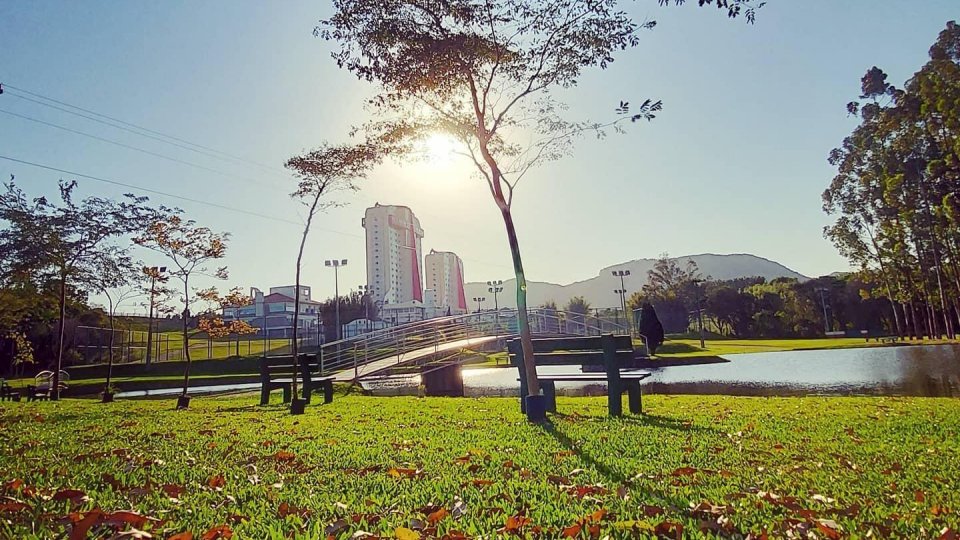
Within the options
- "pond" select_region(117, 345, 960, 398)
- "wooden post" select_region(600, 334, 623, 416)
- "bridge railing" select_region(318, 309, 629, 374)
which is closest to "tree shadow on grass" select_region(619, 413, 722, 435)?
"wooden post" select_region(600, 334, 623, 416)

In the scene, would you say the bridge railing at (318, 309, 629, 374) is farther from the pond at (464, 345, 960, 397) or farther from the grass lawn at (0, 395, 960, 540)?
the grass lawn at (0, 395, 960, 540)

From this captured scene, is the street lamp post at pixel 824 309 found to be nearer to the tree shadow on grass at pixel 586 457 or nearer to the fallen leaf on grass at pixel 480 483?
the tree shadow on grass at pixel 586 457

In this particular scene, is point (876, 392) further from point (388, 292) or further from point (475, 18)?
point (388, 292)

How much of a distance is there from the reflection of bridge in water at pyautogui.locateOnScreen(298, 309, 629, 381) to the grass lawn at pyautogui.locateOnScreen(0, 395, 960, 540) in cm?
995

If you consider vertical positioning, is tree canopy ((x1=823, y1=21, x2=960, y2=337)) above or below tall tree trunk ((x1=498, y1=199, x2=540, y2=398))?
above

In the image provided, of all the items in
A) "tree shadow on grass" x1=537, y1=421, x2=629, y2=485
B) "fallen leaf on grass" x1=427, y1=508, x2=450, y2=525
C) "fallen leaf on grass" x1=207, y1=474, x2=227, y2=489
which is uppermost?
"fallen leaf on grass" x1=207, y1=474, x2=227, y2=489

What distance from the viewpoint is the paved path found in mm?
14830

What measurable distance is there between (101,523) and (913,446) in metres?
5.04

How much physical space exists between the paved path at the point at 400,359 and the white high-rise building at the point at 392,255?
7104 cm

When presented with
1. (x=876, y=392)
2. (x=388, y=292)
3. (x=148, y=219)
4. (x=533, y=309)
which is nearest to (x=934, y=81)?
Answer: (x=876, y=392)

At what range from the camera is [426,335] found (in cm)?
2253

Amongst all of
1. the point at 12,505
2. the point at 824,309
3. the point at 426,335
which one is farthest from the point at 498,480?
the point at 824,309

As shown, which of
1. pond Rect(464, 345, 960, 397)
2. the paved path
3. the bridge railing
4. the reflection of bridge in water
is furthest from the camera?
the bridge railing

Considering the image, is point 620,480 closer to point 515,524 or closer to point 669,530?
point 669,530
